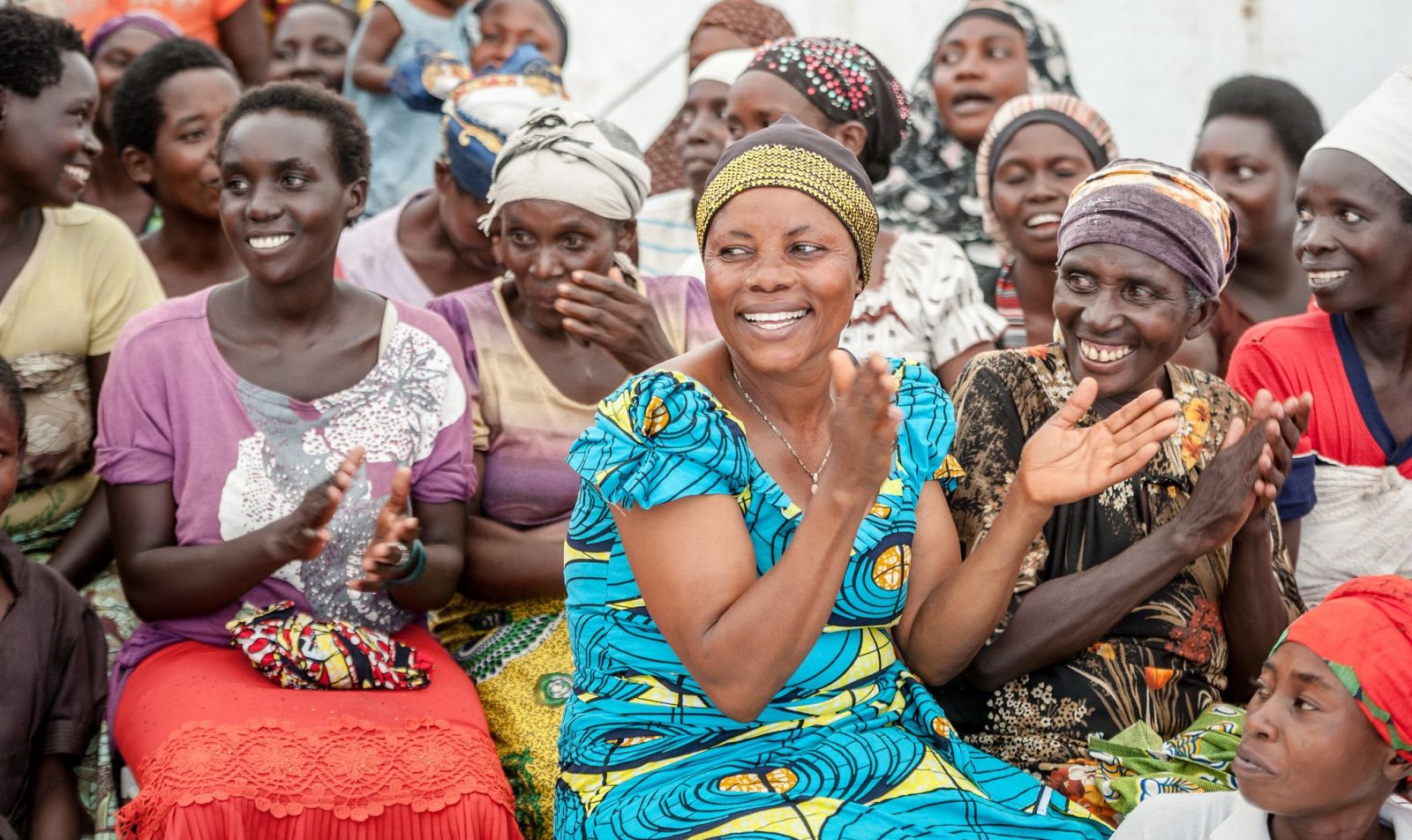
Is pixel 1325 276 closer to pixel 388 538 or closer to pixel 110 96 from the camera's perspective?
pixel 388 538

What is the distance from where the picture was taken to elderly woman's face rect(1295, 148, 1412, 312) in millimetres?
3771

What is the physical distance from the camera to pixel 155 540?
3480 mm

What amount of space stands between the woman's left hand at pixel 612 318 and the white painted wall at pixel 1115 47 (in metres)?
4.32

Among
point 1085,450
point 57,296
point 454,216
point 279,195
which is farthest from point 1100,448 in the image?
point 57,296

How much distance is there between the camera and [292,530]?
329cm

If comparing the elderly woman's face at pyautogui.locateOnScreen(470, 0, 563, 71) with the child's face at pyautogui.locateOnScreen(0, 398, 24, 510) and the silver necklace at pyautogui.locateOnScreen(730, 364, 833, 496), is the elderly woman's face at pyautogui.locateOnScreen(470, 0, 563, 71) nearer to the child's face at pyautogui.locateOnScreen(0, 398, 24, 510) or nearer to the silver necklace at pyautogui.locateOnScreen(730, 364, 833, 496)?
the child's face at pyautogui.locateOnScreen(0, 398, 24, 510)

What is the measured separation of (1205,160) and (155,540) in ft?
11.9

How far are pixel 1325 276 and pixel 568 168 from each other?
6.57 ft

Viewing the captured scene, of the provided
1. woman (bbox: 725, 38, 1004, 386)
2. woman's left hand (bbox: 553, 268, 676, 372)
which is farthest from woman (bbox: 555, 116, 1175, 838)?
woman (bbox: 725, 38, 1004, 386)

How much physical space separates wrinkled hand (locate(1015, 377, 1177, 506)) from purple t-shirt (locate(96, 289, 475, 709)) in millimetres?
1522

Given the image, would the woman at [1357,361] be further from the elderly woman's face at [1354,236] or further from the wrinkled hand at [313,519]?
the wrinkled hand at [313,519]

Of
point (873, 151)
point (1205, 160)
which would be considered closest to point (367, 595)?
point (873, 151)

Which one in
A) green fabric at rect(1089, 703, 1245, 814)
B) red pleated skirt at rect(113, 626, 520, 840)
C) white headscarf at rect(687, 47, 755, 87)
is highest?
white headscarf at rect(687, 47, 755, 87)

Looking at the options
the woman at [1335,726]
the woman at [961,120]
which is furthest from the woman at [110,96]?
the woman at [1335,726]
